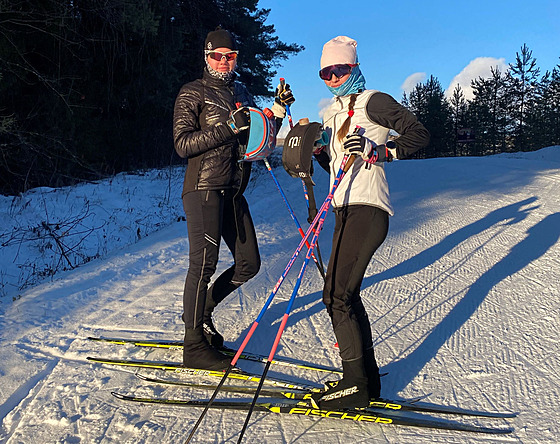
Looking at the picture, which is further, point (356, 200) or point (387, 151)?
point (356, 200)

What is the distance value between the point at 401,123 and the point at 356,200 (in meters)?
0.51

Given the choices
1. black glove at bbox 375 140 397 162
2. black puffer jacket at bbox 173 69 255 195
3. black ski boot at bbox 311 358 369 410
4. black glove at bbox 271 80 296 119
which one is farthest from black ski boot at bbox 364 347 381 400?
black glove at bbox 271 80 296 119

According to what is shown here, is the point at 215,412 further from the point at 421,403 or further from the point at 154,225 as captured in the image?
the point at 154,225

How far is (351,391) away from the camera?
2.74 meters

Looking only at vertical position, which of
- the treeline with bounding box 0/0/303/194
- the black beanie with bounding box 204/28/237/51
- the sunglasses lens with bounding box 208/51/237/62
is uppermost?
the treeline with bounding box 0/0/303/194

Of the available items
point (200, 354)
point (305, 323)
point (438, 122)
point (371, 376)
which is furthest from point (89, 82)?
point (438, 122)

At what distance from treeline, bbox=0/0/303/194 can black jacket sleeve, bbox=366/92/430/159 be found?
6.93 m

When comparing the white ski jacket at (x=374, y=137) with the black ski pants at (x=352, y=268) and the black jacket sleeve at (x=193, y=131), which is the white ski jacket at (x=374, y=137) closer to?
the black ski pants at (x=352, y=268)

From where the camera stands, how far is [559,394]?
293cm

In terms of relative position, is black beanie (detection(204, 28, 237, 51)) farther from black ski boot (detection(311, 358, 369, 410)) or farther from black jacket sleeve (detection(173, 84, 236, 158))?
black ski boot (detection(311, 358, 369, 410))

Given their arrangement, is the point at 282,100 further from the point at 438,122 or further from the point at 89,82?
the point at 438,122

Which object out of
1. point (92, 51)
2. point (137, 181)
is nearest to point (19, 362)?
point (137, 181)

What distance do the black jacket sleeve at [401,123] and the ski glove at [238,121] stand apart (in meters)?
0.84

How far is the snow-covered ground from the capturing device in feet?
8.91
